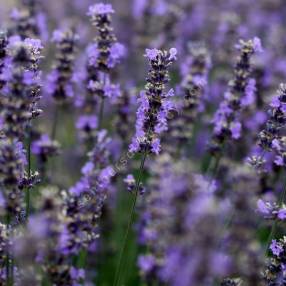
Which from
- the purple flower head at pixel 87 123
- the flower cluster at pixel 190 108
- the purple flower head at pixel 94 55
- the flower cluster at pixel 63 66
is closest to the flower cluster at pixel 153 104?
the purple flower head at pixel 94 55

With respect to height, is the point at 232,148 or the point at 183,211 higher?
the point at 232,148

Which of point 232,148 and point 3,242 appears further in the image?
point 232,148

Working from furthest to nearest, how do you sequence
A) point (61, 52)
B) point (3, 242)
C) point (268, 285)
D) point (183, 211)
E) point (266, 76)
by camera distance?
point (266, 76) < point (61, 52) < point (268, 285) < point (3, 242) < point (183, 211)

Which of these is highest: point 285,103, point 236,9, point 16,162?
point 236,9

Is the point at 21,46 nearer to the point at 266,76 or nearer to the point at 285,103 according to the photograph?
the point at 285,103

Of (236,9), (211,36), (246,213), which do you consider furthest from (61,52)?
(236,9)

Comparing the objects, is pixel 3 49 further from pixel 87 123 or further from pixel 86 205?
pixel 87 123

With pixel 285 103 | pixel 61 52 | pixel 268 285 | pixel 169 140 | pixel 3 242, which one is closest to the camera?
pixel 3 242
